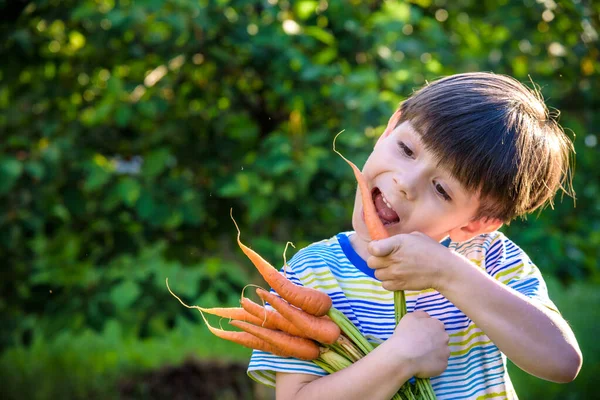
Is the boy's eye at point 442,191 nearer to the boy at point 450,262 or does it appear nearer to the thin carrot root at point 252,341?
the boy at point 450,262

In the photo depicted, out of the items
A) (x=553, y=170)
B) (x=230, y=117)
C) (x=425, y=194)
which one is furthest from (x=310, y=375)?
(x=230, y=117)

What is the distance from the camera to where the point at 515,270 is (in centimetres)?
145

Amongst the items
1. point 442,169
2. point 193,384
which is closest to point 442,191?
point 442,169

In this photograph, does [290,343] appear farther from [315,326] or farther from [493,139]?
[493,139]

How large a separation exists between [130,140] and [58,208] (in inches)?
16.8

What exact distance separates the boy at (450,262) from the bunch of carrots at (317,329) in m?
0.03

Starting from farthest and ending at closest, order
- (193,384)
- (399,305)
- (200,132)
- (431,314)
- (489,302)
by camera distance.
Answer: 1. (193,384)
2. (200,132)
3. (431,314)
4. (399,305)
5. (489,302)

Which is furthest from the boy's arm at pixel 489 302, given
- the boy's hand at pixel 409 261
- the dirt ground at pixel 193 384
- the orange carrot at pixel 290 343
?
the dirt ground at pixel 193 384

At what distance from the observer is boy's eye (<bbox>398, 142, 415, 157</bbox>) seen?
4.67ft

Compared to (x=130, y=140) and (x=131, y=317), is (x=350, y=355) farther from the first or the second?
(x=130, y=140)

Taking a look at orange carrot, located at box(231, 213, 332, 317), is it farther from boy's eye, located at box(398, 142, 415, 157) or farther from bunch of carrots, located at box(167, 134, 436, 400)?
boy's eye, located at box(398, 142, 415, 157)

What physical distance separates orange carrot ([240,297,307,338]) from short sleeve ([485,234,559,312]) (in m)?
0.42

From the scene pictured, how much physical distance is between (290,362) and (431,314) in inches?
11.5

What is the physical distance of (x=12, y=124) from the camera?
3162 millimetres
